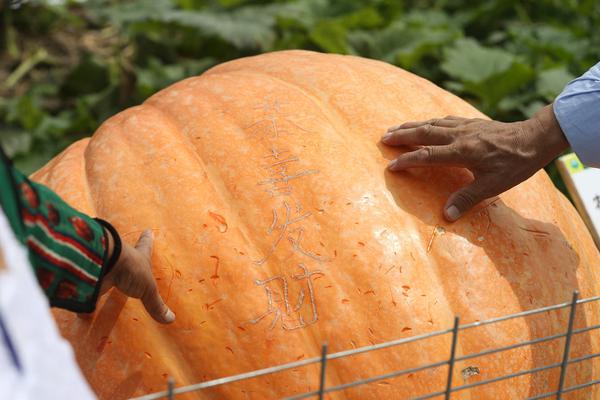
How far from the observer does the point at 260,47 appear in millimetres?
3996

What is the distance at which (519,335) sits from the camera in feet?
5.74

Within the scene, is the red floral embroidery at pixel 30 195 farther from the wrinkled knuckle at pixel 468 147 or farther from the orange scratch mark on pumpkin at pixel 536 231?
the orange scratch mark on pumpkin at pixel 536 231

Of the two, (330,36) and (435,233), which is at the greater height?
(435,233)

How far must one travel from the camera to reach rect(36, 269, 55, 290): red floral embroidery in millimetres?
1362

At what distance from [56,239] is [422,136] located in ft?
2.73

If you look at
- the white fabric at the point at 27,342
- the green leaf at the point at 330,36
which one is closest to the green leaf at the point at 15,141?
the green leaf at the point at 330,36

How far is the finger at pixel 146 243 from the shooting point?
1.69 meters

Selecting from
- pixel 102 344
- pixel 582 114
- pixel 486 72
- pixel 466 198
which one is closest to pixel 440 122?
pixel 466 198

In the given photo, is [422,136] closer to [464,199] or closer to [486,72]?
[464,199]

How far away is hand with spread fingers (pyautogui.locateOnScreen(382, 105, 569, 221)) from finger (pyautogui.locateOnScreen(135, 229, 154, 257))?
0.54m

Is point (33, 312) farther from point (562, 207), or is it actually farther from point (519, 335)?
point (562, 207)

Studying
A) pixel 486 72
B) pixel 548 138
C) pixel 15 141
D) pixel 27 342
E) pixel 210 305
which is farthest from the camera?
pixel 15 141

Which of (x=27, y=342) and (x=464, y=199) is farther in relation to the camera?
(x=464, y=199)

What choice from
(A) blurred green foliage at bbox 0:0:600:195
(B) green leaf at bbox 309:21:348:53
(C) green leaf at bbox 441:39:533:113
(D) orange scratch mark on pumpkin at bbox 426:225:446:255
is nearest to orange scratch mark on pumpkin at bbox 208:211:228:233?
(D) orange scratch mark on pumpkin at bbox 426:225:446:255
